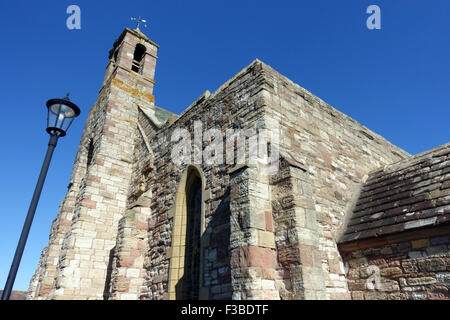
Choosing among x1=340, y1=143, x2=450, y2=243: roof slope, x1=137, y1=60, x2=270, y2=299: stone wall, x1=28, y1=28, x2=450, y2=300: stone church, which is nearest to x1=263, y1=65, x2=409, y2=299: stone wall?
x1=28, y1=28, x2=450, y2=300: stone church

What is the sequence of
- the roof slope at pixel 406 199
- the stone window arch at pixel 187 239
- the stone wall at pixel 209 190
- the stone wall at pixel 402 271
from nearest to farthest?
the stone wall at pixel 402 271
the roof slope at pixel 406 199
the stone wall at pixel 209 190
the stone window arch at pixel 187 239

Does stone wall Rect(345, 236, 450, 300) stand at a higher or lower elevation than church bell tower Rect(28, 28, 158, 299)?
lower

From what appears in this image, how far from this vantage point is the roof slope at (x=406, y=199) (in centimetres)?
524

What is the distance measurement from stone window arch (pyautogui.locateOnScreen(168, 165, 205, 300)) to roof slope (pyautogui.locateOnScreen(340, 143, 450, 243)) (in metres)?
3.13

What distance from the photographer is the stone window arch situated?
652cm

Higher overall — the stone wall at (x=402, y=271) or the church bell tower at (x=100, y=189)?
the church bell tower at (x=100, y=189)

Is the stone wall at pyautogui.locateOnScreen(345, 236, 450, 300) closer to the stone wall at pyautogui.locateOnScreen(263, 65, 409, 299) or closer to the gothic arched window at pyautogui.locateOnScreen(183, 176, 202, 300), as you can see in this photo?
the stone wall at pyautogui.locateOnScreen(263, 65, 409, 299)

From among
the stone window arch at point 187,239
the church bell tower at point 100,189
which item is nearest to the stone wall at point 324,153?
the stone window arch at point 187,239

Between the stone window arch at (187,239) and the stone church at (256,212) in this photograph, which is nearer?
the stone church at (256,212)

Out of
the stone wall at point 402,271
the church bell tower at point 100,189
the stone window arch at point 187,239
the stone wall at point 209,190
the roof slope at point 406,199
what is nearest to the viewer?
the stone wall at point 402,271

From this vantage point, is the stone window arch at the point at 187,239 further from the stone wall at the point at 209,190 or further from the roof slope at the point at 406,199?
the roof slope at the point at 406,199

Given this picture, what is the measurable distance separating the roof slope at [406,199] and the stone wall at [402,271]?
313 mm
